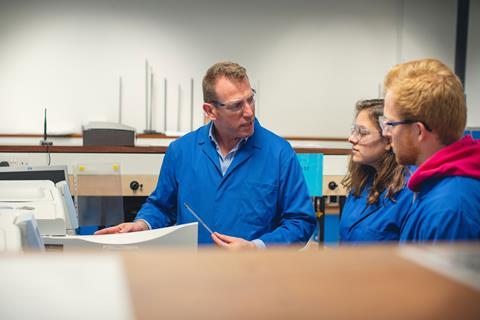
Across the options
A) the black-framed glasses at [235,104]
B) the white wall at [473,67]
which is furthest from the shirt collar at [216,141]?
the white wall at [473,67]

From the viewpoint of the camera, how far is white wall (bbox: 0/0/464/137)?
230 inches

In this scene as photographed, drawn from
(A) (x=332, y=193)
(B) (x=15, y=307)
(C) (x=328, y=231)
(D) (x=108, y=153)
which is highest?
(B) (x=15, y=307)

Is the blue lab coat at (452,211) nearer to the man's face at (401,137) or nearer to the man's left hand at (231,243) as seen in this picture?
the man's face at (401,137)

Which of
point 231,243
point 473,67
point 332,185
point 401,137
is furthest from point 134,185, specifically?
point 473,67

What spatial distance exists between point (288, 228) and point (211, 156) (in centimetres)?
42

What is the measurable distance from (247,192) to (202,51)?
4423mm

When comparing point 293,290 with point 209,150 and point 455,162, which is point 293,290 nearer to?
point 455,162

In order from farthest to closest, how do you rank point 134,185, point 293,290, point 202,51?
point 202,51, point 134,185, point 293,290

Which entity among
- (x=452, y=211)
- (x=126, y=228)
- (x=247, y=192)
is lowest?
(x=126, y=228)

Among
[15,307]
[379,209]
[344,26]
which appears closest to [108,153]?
[379,209]

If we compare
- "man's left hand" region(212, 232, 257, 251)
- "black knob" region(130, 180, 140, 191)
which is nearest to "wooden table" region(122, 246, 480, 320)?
"man's left hand" region(212, 232, 257, 251)

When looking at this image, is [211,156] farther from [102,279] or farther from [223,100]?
[102,279]

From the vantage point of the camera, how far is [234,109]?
1.98 meters

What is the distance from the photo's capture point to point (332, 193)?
3.41m
